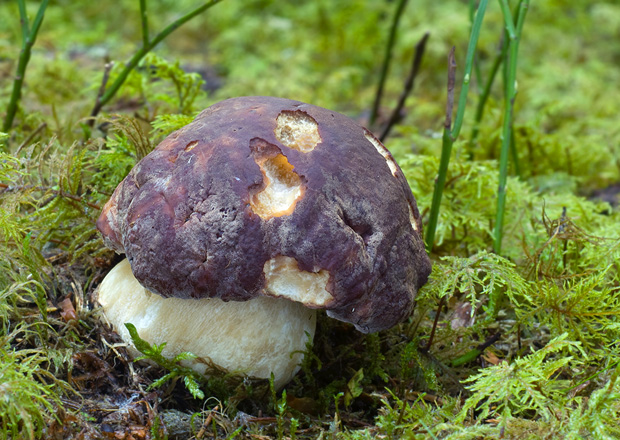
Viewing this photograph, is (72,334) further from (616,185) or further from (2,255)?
(616,185)

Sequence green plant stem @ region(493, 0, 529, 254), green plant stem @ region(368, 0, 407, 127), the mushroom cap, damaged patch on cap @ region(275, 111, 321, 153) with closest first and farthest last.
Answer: the mushroom cap < damaged patch on cap @ region(275, 111, 321, 153) < green plant stem @ region(493, 0, 529, 254) < green plant stem @ region(368, 0, 407, 127)

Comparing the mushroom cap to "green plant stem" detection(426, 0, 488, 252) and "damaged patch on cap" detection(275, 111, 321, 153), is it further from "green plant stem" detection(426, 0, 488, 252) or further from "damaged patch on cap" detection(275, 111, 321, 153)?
"green plant stem" detection(426, 0, 488, 252)

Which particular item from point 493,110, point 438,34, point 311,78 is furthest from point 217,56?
point 493,110

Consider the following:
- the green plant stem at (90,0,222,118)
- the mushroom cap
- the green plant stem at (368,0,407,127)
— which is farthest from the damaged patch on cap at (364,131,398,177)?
the green plant stem at (368,0,407,127)

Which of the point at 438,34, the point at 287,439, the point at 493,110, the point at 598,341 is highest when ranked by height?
the point at 438,34

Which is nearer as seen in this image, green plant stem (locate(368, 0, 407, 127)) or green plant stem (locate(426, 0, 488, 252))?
green plant stem (locate(426, 0, 488, 252))

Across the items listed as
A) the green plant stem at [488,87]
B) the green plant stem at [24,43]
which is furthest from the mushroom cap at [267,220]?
the green plant stem at [488,87]

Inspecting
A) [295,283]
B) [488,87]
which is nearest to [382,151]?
[295,283]
